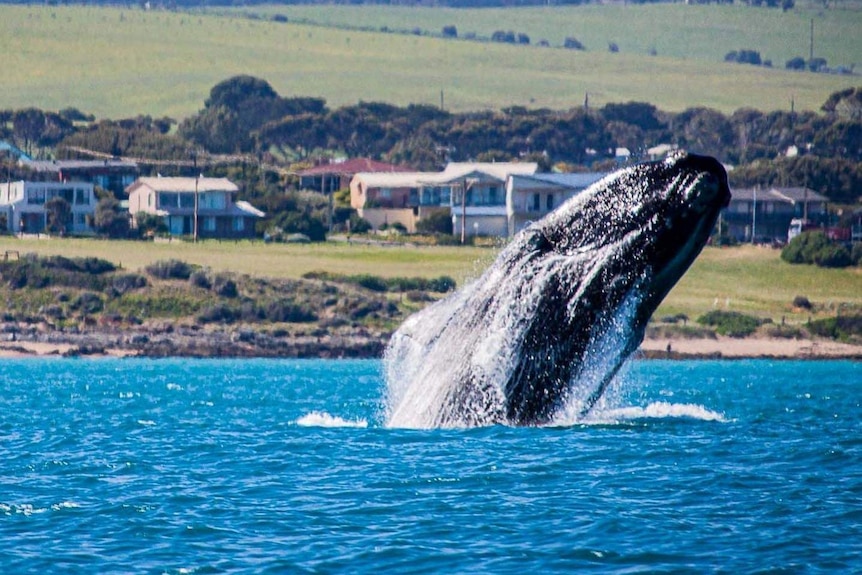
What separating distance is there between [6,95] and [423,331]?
153 metres

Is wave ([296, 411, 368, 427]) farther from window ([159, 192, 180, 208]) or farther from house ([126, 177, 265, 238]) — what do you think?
window ([159, 192, 180, 208])

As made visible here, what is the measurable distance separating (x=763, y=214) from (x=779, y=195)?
271 centimetres

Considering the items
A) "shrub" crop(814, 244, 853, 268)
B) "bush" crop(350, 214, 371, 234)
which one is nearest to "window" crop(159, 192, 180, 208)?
"bush" crop(350, 214, 371, 234)

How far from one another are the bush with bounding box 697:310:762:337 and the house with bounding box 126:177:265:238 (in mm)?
34284


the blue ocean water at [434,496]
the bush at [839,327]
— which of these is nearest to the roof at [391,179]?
the bush at [839,327]

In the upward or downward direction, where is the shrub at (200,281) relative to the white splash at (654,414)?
downward

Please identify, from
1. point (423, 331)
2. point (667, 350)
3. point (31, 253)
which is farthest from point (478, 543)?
point (31, 253)

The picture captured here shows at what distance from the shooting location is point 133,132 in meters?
131

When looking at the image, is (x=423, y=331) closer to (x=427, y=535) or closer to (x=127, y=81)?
(x=427, y=535)

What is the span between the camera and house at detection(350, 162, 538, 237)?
103 meters

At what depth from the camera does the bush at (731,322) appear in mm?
75500

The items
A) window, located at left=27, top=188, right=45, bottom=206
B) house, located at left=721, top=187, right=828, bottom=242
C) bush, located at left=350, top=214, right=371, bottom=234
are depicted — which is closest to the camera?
window, located at left=27, top=188, right=45, bottom=206

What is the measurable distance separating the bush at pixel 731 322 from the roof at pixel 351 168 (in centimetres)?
4791

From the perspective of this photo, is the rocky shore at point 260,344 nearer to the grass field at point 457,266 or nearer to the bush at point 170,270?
the grass field at point 457,266
